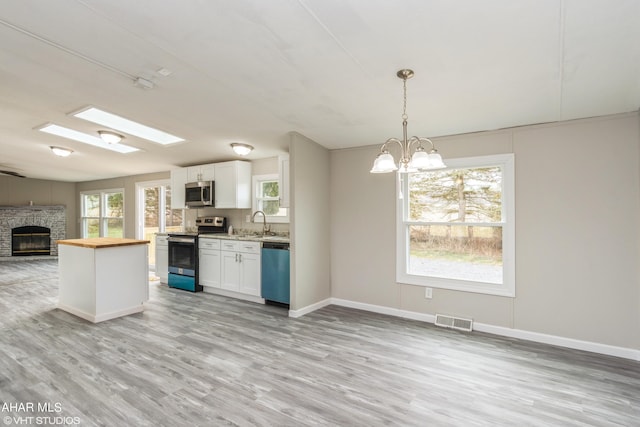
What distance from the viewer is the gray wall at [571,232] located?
9.76 feet

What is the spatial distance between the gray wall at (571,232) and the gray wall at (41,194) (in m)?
10.5

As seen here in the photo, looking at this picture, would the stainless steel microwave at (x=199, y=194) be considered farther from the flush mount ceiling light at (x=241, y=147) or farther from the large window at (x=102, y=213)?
the large window at (x=102, y=213)

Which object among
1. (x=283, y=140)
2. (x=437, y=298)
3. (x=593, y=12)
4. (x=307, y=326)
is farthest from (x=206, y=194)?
(x=593, y=12)

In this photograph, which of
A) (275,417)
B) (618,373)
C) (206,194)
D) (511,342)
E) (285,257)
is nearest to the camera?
(275,417)

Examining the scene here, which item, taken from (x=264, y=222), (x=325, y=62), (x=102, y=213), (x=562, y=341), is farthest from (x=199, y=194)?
(x=562, y=341)

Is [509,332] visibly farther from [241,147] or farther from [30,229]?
[30,229]

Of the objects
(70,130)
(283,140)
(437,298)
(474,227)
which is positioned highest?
(70,130)

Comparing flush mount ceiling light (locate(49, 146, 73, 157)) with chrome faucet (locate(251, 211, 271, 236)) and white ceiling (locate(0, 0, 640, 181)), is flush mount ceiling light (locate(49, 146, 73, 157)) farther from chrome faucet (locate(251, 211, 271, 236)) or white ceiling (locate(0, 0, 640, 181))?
chrome faucet (locate(251, 211, 271, 236))

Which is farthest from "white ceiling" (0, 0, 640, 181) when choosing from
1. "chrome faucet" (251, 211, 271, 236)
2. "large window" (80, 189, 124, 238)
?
"large window" (80, 189, 124, 238)

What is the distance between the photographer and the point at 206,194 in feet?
18.8

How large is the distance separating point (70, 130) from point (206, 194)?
7.13 feet

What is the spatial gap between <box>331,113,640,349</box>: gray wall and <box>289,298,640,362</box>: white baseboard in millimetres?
45

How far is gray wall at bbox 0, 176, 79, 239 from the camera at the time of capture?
884cm

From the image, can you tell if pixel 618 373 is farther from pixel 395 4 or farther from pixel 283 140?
pixel 283 140
